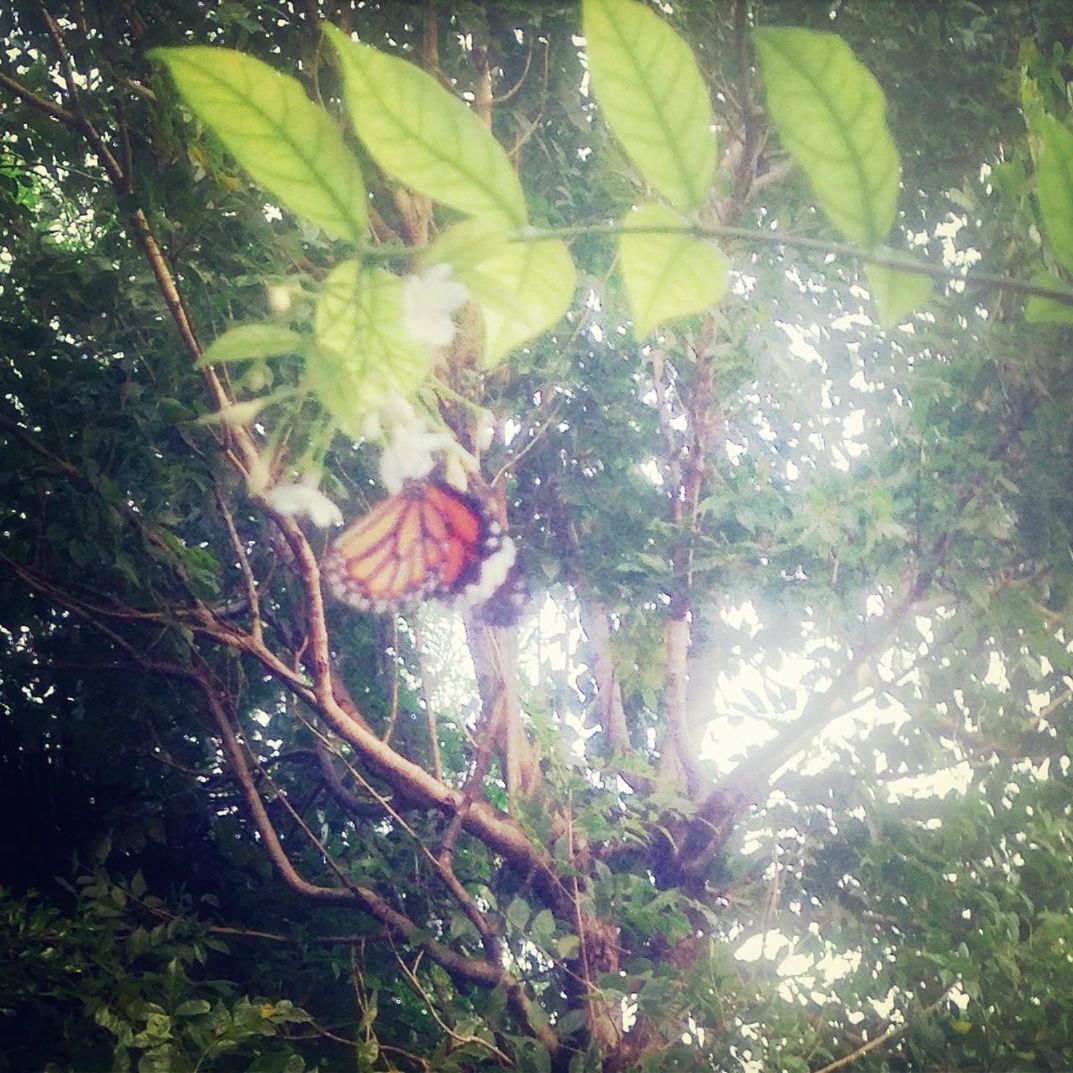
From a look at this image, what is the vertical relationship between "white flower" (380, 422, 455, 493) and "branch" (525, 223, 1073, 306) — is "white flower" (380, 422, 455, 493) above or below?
below

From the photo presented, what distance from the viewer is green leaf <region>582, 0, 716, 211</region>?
0.36 metres

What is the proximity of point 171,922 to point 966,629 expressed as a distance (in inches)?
118

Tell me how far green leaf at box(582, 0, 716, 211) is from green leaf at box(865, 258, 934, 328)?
3.9 inches

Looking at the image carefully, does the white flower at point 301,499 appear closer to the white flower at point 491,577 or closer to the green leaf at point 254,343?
the green leaf at point 254,343

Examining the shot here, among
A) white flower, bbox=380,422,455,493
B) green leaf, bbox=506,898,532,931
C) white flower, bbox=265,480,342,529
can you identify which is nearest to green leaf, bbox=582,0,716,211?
white flower, bbox=380,422,455,493

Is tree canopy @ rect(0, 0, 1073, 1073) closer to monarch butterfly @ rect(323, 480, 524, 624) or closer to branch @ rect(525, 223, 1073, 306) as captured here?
monarch butterfly @ rect(323, 480, 524, 624)

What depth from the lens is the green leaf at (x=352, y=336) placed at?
0.39 metres

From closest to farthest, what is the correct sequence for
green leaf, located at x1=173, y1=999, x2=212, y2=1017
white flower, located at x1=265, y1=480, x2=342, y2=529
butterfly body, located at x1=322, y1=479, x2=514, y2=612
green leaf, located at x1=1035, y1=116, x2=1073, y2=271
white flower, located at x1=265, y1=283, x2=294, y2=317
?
green leaf, located at x1=1035, y1=116, x2=1073, y2=271 → white flower, located at x1=265, y1=283, x2=294, y2=317 → white flower, located at x1=265, y1=480, x2=342, y2=529 → green leaf, located at x1=173, y1=999, x2=212, y2=1017 → butterfly body, located at x1=322, y1=479, x2=514, y2=612

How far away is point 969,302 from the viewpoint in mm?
2354

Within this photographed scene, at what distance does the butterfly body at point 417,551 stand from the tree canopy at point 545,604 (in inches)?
1.4

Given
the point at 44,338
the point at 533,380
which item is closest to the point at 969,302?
the point at 533,380

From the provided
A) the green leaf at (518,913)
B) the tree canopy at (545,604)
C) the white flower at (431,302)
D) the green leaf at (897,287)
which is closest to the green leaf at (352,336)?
the white flower at (431,302)

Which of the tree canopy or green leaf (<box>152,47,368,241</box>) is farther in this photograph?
the tree canopy

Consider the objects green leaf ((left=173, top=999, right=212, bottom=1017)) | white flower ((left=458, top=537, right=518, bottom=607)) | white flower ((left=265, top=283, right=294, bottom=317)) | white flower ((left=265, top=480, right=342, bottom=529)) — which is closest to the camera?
white flower ((left=265, top=283, right=294, bottom=317))
